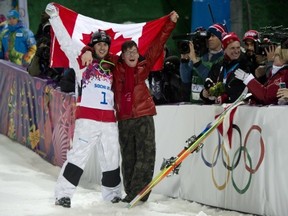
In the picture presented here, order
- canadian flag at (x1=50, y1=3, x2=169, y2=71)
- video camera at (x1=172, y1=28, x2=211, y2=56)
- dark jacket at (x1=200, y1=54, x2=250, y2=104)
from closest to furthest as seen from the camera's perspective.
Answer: dark jacket at (x1=200, y1=54, x2=250, y2=104), video camera at (x1=172, y1=28, x2=211, y2=56), canadian flag at (x1=50, y1=3, x2=169, y2=71)

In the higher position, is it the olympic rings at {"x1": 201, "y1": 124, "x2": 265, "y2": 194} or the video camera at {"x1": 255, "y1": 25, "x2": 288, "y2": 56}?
the video camera at {"x1": 255, "y1": 25, "x2": 288, "y2": 56}

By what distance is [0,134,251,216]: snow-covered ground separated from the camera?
746cm

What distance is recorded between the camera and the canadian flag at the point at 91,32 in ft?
28.8

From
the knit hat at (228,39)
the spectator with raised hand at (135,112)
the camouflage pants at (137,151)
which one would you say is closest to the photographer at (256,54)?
the knit hat at (228,39)

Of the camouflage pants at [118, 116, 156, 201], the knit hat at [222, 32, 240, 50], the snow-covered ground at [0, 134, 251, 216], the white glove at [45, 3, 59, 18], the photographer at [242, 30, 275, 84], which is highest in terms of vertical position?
the white glove at [45, 3, 59, 18]

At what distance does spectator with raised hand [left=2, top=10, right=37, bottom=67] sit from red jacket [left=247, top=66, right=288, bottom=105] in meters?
6.55

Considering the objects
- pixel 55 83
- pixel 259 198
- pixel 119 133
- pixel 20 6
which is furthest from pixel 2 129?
pixel 259 198

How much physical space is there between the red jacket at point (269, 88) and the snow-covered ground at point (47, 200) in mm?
1151

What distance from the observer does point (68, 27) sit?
8945mm

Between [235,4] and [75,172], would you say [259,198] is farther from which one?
[235,4]

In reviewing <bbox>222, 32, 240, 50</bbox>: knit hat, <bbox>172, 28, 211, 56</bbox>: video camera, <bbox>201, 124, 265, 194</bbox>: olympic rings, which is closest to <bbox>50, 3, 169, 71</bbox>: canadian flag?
<bbox>172, 28, 211, 56</bbox>: video camera

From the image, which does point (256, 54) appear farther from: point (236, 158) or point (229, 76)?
point (236, 158)

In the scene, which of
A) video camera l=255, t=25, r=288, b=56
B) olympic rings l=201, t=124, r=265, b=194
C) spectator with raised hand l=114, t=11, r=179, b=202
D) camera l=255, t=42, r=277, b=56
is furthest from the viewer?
spectator with raised hand l=114, t=11, r=179, b=202

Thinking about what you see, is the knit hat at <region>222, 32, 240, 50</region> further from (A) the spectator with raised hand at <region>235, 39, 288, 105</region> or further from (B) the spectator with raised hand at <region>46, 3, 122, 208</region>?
(B) the spectator with raised hand at <region>46, 3, 122, 208</region>
